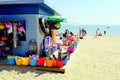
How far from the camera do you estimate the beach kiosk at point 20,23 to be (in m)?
13.0

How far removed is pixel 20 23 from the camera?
43.7 feet

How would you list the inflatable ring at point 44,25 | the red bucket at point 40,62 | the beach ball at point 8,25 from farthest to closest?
the inflatable ring at point 44,25, the beach ball at point 8,25, the red bucket at point 40,62

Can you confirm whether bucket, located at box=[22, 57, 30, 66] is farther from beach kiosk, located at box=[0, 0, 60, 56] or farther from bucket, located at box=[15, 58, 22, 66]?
beach kiosk, located at box=[0, 0, 60, 56]

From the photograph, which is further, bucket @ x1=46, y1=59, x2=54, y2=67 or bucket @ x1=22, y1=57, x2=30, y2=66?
bucket @ x1=22, y1=57, x2=30, y2=66

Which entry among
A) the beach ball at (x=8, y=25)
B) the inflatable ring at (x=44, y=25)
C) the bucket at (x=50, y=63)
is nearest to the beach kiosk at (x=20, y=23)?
the beach ball at (x=8, y=25)

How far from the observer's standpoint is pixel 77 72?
11008 millimetres

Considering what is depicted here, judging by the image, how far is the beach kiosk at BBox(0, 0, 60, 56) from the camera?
13.0 metres

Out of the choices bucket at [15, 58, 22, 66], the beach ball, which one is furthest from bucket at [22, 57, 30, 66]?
the beach ball

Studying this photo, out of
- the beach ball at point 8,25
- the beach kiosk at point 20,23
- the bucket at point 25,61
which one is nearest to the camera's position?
the bucket at point 25,61

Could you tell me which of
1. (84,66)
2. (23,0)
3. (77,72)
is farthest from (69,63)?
(23,0)

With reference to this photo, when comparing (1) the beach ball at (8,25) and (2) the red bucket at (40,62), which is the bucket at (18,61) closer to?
(2) the red bucket at (40,62)

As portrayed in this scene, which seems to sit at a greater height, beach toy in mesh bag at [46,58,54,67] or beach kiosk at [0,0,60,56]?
beach kiosk at [0,0,60,56]

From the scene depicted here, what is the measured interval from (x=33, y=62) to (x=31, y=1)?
330cm

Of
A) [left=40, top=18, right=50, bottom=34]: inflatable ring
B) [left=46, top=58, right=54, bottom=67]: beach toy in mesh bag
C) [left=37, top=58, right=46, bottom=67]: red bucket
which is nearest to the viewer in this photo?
[left=46, top=58, right=54, bottom=67]: beach toy in mesh bag
